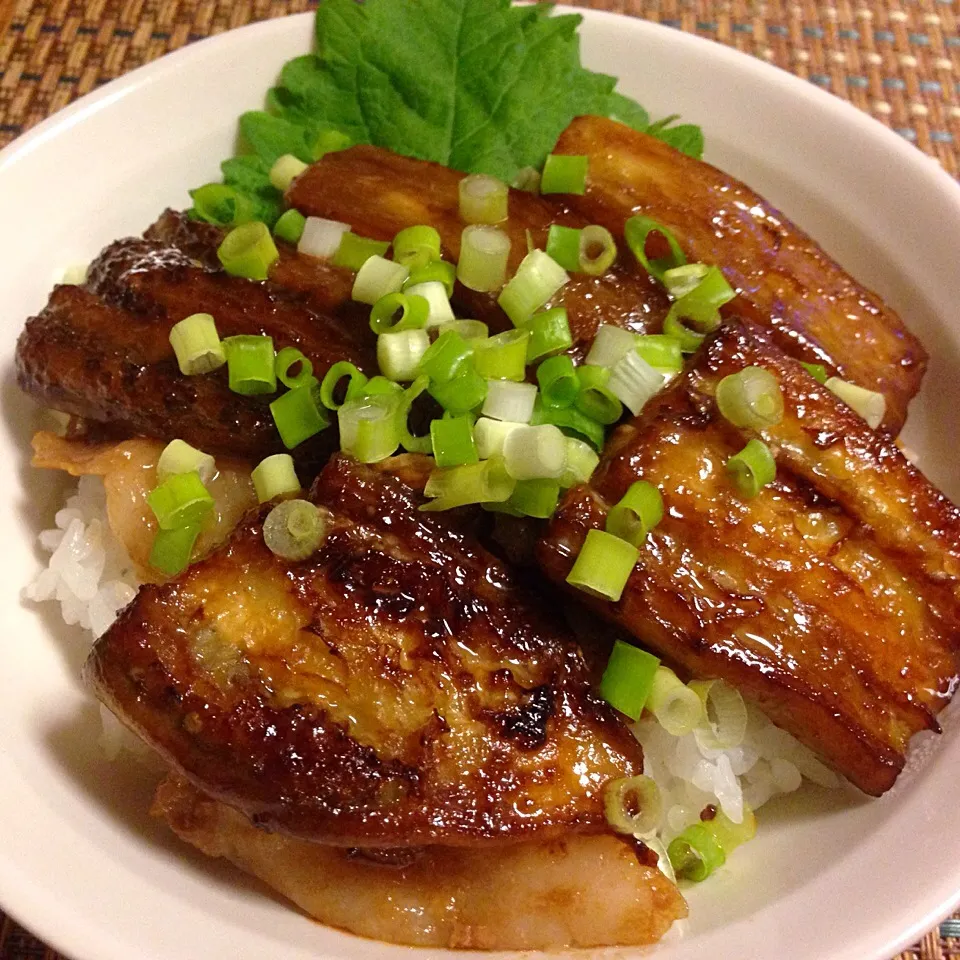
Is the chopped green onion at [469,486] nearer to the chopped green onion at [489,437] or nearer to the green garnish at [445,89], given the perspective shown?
the chopped green onion at [489,437]

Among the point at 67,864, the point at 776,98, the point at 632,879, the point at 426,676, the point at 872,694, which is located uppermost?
the point at 776,98

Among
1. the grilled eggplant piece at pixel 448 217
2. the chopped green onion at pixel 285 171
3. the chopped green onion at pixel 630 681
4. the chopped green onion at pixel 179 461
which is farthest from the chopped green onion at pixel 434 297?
the chopped green onion at pixel 630 681

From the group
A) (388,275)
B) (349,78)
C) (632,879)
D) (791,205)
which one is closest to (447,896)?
(632,879)

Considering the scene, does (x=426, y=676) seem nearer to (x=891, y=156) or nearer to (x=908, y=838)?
(x=908, y=838)

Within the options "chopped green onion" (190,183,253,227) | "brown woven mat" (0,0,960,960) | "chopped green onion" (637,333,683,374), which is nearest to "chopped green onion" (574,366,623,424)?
"chopped green onion" (637,333,683,374)

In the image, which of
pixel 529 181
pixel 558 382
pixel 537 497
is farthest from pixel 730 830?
pixel 529 181
